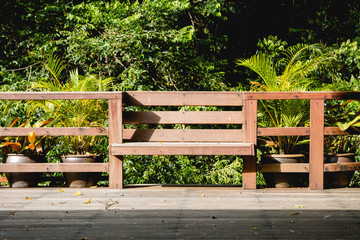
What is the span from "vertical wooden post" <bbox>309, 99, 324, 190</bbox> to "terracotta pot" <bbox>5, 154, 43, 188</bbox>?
112 inches

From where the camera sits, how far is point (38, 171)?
5074 mm

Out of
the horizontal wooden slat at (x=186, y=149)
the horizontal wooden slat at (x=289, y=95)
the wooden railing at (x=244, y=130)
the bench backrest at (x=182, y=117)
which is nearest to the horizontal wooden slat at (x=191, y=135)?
the bench backrest at (x=182, y=117)

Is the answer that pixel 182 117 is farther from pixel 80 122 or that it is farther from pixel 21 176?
pixel 21 176

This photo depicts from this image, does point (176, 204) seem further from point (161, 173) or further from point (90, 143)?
point (161, 173)

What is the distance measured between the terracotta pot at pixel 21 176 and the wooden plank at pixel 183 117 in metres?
1.10

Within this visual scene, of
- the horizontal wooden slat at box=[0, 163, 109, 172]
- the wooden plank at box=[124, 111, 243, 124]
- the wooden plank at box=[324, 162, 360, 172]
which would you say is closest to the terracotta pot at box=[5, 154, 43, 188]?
the horizontal wooden slat at box=[0, 163, 109, 172]

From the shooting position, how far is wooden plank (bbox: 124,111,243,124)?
17.1ft

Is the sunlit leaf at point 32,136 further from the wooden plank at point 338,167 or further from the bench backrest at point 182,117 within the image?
the wooden plank at point 338,167

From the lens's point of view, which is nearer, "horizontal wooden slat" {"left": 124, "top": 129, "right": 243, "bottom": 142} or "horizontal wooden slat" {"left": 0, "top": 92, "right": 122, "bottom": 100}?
"horizontal wooden slat" {"left": 0, "top": 92, "right": 122, "bottom": 100}

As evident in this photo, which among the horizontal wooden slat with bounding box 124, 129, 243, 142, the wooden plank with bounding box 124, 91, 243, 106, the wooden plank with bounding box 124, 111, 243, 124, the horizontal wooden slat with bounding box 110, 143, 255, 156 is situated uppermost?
the wooden plank with bounding box 124, 91, 243, 106

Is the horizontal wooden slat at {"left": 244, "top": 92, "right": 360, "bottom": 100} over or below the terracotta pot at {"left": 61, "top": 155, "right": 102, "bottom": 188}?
over

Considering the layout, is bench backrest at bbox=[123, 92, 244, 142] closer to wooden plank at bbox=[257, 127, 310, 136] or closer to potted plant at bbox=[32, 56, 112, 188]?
wooden plank at bbox=[257, 127, 310, 136]

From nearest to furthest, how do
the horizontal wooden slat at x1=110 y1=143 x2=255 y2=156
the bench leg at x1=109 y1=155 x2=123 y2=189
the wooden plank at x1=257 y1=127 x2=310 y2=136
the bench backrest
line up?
the horizontal wooden slat at x1=110 y1=143 x2=255 y2=156 → the wooden plank at x1=257 y1=127 x2=310 y2=136 → the bench leg at x1=109 y1=155 x2=123 y2=189 → the bench backrest

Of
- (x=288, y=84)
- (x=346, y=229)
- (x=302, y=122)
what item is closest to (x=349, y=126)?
(x=302, y=122)
